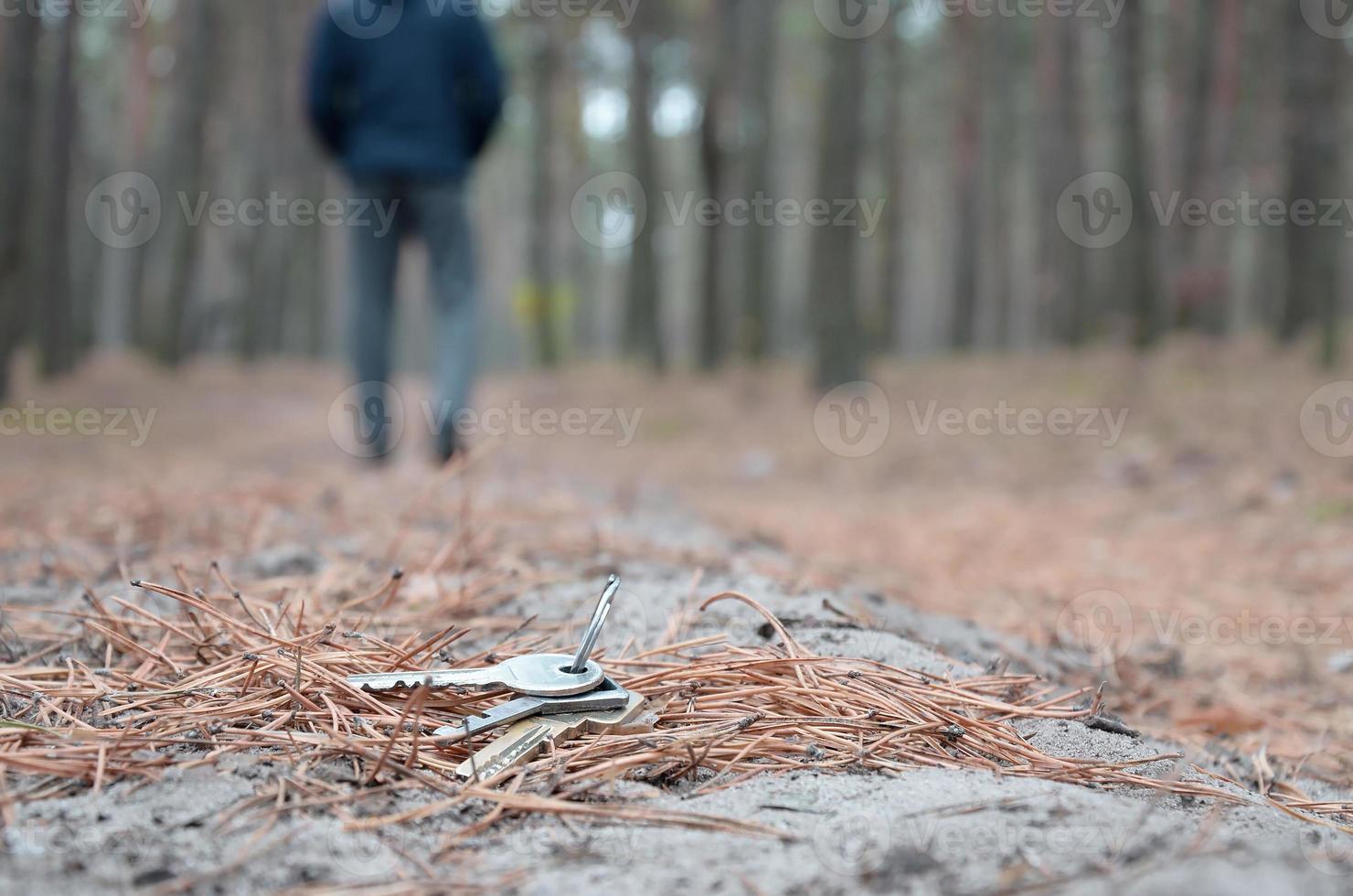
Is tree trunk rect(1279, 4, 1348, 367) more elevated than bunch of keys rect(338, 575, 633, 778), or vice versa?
tree trunk rect(1279, 4, 1348, 367)

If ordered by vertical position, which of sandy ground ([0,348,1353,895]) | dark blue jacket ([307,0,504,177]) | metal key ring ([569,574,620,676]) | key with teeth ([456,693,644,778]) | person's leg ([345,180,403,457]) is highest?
dark blue jacket ([307,0,504,177])

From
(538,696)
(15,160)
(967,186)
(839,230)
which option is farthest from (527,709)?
(967,186)

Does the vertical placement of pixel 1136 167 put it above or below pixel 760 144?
below

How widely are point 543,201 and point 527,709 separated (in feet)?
49.6

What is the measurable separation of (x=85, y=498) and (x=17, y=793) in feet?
9.34

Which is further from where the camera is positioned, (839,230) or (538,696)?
(839,230)

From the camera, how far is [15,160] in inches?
260

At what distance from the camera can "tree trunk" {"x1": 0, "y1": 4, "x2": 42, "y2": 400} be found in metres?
6.51

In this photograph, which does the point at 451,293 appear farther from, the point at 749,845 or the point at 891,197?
the point at 891,197

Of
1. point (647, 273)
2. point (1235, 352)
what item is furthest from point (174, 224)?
point (1235, 352)

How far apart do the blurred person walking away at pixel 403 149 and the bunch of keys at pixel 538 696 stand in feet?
10.0

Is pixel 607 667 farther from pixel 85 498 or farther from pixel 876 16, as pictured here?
pixel 876 16

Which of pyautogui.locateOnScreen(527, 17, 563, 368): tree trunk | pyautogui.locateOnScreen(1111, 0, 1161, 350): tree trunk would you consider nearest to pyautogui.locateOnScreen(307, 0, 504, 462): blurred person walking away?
pyautogui.locateOnScreen(1111, 0, 1161, 350): tree trunk

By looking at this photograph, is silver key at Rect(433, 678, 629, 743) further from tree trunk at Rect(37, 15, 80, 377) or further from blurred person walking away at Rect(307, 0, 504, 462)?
tree trunk at Rect(37, 15, 80, 377)
